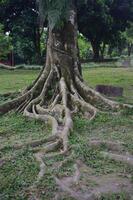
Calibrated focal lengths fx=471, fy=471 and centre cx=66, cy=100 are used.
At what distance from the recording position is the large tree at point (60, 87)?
9414 millimetres

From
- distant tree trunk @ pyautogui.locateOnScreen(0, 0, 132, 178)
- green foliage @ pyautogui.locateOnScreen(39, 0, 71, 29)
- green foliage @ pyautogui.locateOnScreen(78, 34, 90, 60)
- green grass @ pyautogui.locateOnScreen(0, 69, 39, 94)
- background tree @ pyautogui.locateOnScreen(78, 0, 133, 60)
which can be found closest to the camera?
green foliage @ pyautogui.locateOnScreen(39, 0, 71, 29)

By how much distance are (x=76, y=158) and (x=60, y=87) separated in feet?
14.1

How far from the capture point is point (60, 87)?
11.0 meters

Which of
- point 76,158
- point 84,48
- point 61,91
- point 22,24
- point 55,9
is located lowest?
point 76,158

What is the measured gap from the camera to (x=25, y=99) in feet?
36.3

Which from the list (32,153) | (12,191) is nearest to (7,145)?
(32,153)

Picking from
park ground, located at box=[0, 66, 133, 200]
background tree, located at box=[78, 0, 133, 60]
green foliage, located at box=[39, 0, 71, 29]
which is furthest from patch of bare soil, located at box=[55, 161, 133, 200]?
background tree, located at box=[78, 0, 133, 60]

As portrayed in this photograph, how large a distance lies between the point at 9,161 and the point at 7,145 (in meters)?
0.78

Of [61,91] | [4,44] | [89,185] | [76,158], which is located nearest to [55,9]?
[61,91]

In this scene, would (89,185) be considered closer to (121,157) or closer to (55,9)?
(121,157)

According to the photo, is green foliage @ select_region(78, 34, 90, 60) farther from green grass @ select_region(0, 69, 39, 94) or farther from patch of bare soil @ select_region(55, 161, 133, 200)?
patch of bare soil @ select_region(55, 161, 133, 200)

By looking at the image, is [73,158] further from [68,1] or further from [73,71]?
[73,71]

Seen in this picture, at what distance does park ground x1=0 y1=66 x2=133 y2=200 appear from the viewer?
5715 millimetres

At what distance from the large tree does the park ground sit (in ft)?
1.28
